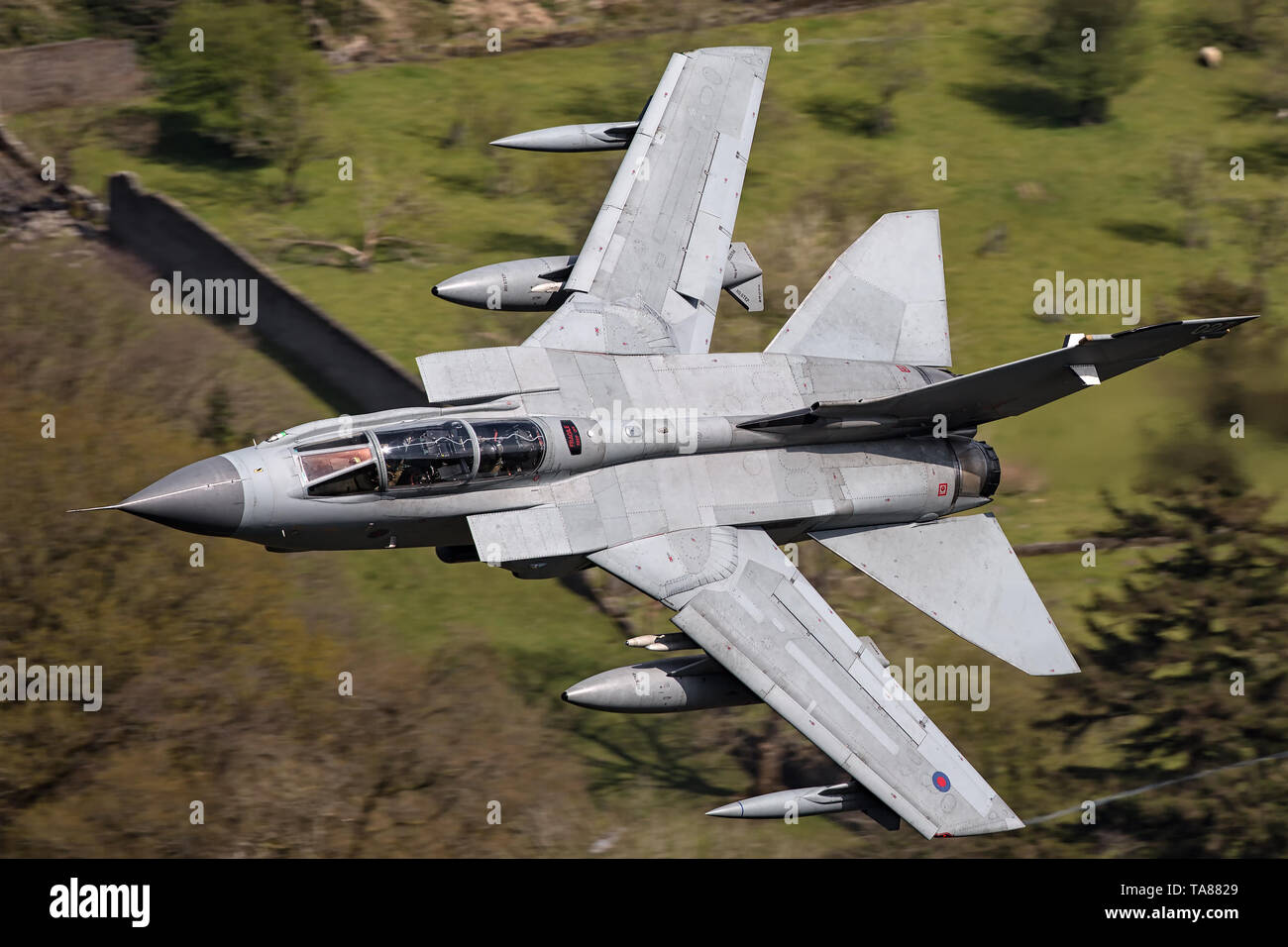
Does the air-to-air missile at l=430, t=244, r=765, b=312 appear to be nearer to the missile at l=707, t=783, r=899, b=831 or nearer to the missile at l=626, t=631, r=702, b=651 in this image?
the missile at l=626, t=631, r=702, b=651

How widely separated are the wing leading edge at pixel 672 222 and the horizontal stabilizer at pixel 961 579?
13.6 ft

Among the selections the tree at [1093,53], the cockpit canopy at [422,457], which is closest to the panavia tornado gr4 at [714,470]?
the cockpit canopy at [422,457]

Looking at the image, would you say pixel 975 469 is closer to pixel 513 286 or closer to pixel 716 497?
pixel 716 497

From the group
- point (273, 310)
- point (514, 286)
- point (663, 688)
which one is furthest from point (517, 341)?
point (663, 688)

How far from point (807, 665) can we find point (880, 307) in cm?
664

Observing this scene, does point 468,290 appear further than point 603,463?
Yes

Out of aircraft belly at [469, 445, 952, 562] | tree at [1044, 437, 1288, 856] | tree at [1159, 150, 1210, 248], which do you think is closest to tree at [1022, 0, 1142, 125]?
tree at [1159, 150, 1210, 248]

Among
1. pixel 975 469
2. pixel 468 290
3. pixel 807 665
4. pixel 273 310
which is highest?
pixel 273 310

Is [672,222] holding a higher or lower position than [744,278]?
higher

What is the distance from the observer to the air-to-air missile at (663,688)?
22969 millimetres

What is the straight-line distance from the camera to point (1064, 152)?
41375mm

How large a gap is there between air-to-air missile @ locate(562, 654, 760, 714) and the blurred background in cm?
642

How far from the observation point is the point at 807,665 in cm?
2306

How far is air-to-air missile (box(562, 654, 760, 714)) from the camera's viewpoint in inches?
904
